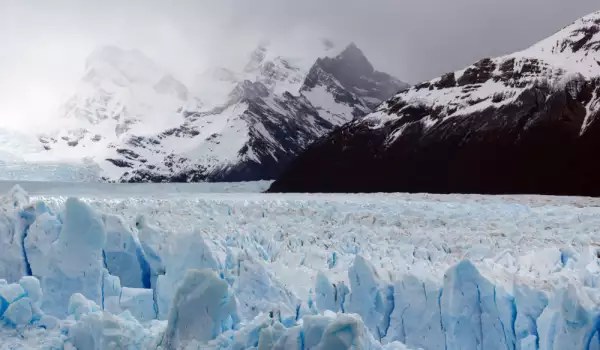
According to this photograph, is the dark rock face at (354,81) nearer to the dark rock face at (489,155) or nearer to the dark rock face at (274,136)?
the dark rock face at (274,136)

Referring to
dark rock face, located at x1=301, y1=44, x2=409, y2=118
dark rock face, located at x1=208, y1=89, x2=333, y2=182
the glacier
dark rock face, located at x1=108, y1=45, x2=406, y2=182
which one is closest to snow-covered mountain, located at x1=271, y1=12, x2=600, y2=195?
the glacier

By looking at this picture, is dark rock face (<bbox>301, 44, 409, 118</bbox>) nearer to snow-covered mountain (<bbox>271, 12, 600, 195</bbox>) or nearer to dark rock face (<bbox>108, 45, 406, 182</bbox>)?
dark rock face (<bbox>108, 45, 406, 182</bbox>)

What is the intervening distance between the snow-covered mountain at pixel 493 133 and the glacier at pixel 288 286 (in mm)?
17453

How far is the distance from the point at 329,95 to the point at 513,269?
420 ft

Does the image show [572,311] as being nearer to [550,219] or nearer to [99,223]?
[99,223]

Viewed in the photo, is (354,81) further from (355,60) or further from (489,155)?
(489,155)

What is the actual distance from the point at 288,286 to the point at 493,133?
2688 cm

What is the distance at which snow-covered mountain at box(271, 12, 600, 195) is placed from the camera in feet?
94.4

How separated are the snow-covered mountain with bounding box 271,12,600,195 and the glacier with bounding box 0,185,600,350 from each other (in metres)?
17.5

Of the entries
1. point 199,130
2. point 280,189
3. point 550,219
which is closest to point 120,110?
point 199,130

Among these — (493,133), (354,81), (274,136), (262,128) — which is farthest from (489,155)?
(354,81)

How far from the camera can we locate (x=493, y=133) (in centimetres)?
3219

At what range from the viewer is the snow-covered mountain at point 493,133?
2878cm

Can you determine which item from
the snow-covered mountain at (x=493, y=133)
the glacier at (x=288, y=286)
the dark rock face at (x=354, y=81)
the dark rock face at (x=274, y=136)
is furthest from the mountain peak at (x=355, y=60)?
the glacier at (x=288, y=286)
